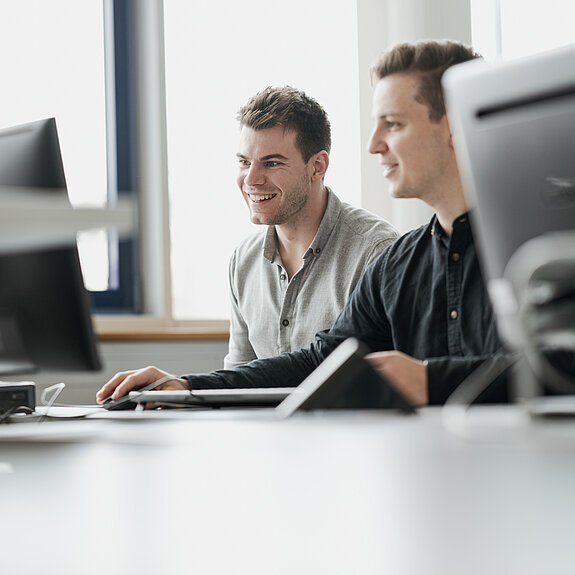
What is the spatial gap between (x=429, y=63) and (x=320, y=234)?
0.59m

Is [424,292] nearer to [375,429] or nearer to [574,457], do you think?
[375,429]

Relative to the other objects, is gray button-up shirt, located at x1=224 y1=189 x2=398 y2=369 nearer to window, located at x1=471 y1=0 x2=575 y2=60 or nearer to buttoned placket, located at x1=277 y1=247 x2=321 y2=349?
buttoned placket, located at x1=277 y1=247 x2=321 y2=349

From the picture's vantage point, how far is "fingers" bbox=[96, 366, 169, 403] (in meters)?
1.43

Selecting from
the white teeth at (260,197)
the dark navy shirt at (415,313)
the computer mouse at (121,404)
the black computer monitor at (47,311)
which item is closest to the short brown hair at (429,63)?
the dark navy shirt at (415,313)

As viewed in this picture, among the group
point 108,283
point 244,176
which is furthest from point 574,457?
point 108,283

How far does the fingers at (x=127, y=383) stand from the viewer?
1430 millimetres

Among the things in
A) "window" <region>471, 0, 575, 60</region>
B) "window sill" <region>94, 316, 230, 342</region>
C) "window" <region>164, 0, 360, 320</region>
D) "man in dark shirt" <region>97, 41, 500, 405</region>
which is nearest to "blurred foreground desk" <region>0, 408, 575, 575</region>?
"man in dark shirt" <region>97, 41, 500, 405</region>

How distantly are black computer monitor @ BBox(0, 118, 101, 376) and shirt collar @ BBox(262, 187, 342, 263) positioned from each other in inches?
52.1

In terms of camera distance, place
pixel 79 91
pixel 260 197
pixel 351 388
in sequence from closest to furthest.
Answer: pixel 351 388 → pixel 260 197 → pixel 79 91

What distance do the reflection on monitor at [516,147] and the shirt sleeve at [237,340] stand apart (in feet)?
5.10

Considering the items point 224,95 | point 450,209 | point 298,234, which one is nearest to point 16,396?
point 450,209

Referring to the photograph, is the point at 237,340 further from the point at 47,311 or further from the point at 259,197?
the point at 47,311

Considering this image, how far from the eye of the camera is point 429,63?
6.18 feet

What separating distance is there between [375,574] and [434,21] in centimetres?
299
